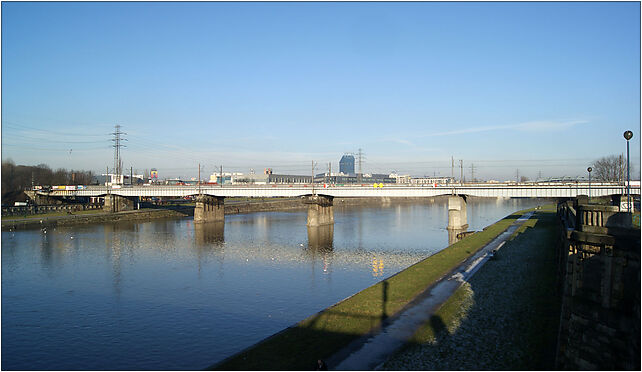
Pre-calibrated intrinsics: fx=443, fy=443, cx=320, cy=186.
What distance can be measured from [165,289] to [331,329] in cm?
1750

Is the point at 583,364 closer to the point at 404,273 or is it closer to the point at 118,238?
the point at 404,273

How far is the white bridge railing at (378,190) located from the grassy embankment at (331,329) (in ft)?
135

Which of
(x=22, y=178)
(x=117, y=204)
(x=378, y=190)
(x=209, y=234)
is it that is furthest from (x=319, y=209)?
(x=22, y=178)

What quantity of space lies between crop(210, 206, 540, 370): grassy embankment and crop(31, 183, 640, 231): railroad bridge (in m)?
41.4

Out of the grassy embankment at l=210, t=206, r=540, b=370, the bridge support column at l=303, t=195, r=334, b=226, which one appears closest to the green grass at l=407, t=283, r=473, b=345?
the grassy embankment at l=210, t=206, r=540, b=370

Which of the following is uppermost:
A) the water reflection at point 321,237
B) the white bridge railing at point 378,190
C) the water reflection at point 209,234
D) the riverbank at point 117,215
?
the white bridge railing at point 378,190

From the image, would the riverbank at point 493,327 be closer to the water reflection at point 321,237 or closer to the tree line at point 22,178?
the water reflection at point 321,237

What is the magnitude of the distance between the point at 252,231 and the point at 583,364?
61.7 m

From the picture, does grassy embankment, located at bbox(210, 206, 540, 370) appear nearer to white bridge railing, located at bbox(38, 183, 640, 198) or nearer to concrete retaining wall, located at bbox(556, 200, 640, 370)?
concrete retaining wall, located at bbox(556, 200, 640, 370)

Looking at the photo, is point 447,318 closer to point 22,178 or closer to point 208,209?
point 208,209

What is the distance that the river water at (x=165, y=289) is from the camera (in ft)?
68.8

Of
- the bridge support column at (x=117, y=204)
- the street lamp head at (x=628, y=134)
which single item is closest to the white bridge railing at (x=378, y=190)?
the bridge support column at (x=117, y=204)

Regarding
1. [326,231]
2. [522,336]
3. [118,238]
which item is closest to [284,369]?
[522,336]

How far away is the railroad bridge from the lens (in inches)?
2500
